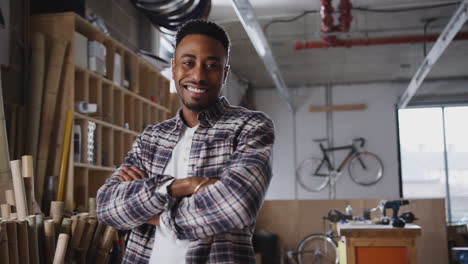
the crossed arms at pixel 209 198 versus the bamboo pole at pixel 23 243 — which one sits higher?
the crossed arms at pixel 209 198

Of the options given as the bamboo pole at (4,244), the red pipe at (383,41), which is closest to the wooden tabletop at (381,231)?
the bamboo pole at (4,244)

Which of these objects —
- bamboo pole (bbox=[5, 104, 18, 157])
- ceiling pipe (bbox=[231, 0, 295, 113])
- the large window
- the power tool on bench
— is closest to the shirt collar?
bamboo pole (bbox=[5, 104, 18, 157])

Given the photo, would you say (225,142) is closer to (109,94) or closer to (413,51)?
(109,94)

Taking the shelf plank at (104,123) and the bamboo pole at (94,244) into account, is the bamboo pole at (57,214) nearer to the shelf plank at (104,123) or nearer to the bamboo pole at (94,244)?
the bamboo pole at (94,244)

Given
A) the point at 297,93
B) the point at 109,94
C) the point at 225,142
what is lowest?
the point at 225,142

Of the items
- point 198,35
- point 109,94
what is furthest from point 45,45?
point 198,35

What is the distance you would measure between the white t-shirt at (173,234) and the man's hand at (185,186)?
23 mm

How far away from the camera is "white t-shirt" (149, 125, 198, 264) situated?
1.35m

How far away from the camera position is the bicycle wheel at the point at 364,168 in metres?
13.0

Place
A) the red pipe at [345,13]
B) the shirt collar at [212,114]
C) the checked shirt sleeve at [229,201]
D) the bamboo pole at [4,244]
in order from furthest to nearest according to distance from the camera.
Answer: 1. the red pipe at [345,13]
2. the bamboo pole at [4,244]
3. the shirt collar at [212,114]
4. the checked shirt sleeve at [229,201]

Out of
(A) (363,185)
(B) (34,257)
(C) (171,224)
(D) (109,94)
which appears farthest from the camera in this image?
(A) (363,185)

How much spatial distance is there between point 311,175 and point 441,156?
3049 mm

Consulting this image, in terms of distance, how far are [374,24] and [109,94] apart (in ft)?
16.7

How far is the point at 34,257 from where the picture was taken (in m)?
2.59
